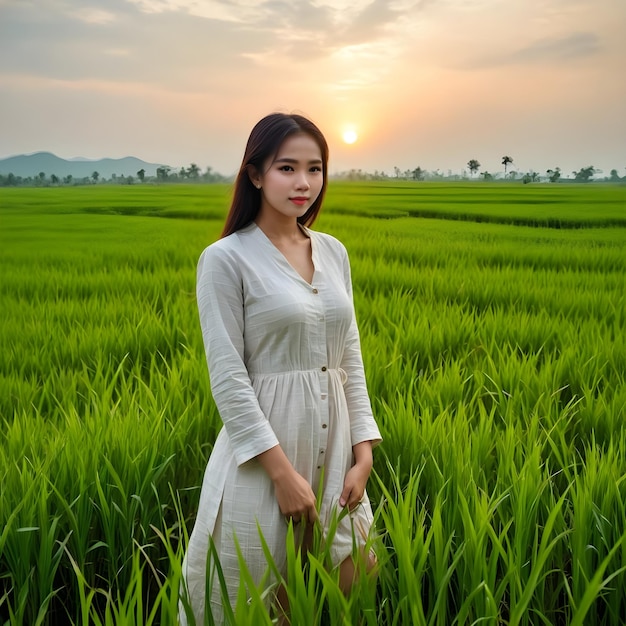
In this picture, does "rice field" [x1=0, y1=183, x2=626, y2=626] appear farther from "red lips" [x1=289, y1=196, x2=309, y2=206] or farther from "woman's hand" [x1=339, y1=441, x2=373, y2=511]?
"red lips" [x1=289, y1=196, x2=309, y2=206]

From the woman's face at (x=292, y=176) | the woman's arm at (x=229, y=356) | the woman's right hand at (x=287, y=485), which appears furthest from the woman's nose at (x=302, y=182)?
the woman's right hand at (x=287, y=485)

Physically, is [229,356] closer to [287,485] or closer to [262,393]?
[262,393]

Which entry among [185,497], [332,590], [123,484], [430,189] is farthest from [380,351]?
[430,189]

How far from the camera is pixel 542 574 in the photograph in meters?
0.97

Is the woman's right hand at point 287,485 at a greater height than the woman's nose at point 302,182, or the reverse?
the woman's nose at point 302,182

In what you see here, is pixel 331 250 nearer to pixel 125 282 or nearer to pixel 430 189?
pixel 125 282

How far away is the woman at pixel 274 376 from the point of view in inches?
33.7

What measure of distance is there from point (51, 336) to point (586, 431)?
1.99 metres

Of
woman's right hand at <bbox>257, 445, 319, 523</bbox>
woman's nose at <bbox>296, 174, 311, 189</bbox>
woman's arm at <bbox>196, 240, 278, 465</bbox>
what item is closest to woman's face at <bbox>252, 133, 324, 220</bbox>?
woman's nose at <bbox>296, 174, 311, 189</bbox>

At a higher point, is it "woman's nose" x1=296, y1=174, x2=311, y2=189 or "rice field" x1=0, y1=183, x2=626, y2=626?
"woman's nose" x1=296, y1=174, x2=311, y2=189

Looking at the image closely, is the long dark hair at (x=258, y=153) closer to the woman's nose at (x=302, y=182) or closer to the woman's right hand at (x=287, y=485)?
the woman's nose at (x=302, y=182)

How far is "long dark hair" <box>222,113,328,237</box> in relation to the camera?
91cm

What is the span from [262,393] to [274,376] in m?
0.03

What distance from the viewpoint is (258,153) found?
91 centimetres
